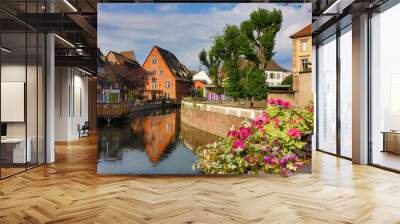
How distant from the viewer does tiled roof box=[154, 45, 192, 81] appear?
20.5ft

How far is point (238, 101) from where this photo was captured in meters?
6.43

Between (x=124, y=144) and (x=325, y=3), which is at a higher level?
(x=325, y=3)

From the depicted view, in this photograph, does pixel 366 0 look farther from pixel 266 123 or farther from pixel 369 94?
pixel 266 123

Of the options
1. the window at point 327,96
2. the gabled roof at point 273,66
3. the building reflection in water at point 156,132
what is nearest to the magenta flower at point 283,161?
the gabled roof at point 273,66

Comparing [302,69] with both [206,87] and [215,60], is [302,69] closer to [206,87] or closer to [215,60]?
[215,60]

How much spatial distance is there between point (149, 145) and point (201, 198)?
1669mm

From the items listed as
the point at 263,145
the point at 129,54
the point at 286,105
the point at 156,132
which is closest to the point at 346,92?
the point at 286,105

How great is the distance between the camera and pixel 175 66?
6340 millimetres

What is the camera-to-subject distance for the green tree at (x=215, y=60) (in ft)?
20.7

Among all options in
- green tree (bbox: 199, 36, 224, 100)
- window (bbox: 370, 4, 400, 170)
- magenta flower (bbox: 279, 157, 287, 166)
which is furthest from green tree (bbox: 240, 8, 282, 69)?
window (bbox: 370, 4, 400, 170)

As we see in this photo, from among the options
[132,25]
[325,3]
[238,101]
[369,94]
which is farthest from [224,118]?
[369,94]

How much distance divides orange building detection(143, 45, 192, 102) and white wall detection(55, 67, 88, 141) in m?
7.41

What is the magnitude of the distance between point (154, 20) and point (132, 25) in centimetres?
34

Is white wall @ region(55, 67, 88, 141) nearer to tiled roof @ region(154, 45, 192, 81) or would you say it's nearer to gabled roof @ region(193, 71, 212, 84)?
tiled roof @ region(154, 45, 192, 81)
